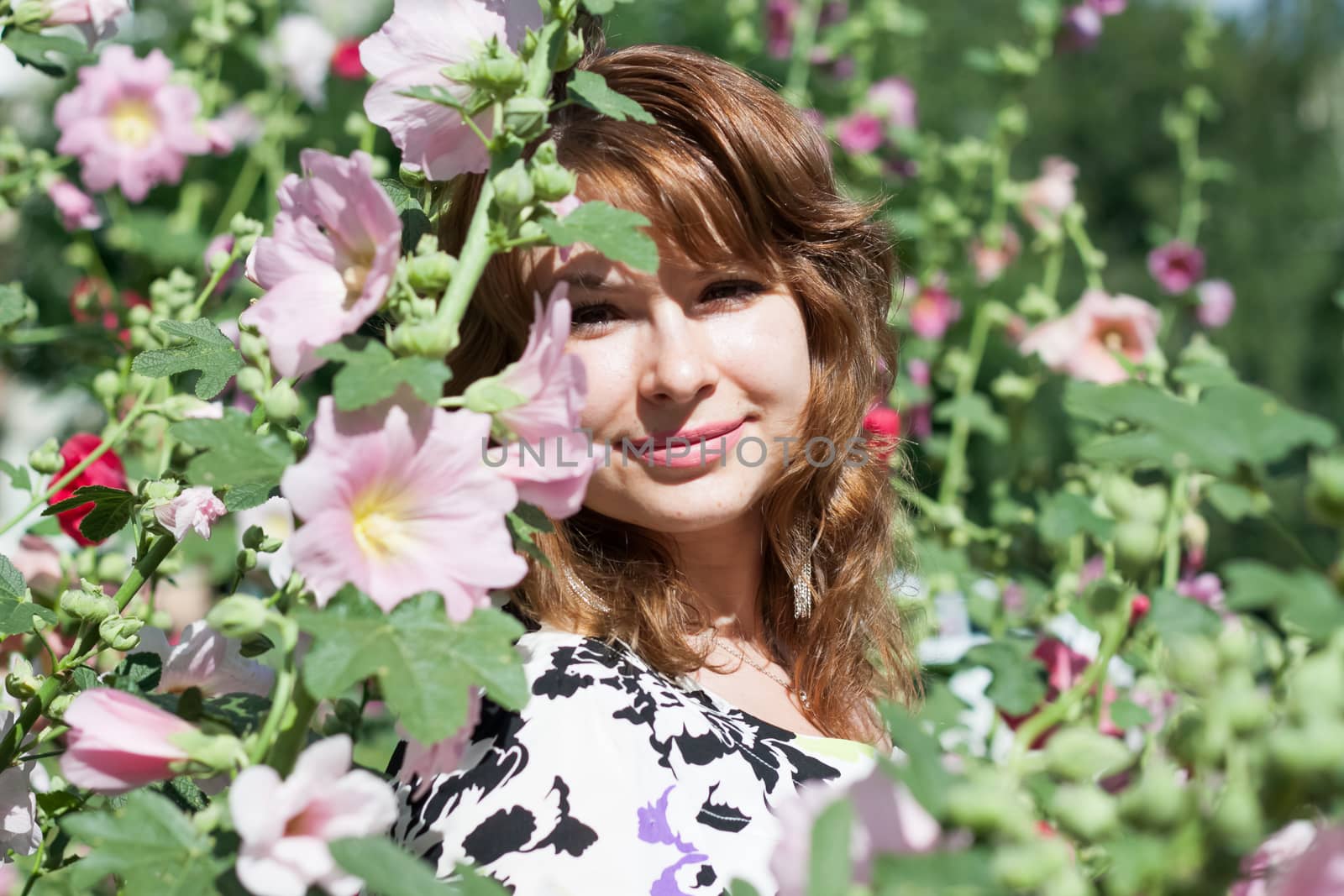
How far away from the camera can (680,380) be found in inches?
52.6

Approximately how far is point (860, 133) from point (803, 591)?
1.19 m

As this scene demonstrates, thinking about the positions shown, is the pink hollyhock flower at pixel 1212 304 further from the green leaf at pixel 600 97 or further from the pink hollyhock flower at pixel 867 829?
the pink hollyhock flower at pixel 867 829

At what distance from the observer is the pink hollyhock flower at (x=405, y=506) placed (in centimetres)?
73

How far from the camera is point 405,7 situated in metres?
0.93

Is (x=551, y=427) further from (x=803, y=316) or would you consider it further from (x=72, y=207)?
(x=72, y=207)

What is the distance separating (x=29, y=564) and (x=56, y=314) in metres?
2.16

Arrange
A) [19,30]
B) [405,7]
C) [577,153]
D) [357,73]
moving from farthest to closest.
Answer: [357,73] < [577,153] < [19,30] < [405,7]

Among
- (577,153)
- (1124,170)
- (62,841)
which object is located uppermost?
(577,153)

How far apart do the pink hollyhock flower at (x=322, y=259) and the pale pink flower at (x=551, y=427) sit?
98 mm

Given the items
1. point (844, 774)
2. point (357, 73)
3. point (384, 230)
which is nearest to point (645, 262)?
point (384, 230)

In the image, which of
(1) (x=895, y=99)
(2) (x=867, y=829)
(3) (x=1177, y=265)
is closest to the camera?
(2) (x=867, y=829)

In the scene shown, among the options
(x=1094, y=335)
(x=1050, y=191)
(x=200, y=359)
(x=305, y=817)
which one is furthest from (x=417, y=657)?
(x=1050, y=191)

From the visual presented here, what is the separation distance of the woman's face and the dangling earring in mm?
304

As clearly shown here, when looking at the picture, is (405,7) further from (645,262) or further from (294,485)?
(294,485)
